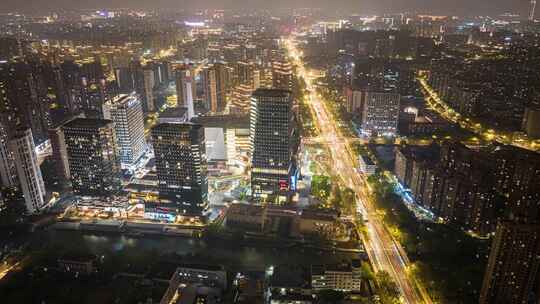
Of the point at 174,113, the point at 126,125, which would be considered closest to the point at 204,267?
the point at 126,125

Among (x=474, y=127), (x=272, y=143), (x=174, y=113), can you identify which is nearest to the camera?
(x=272, y=143)

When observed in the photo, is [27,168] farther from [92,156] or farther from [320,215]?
[320,215]

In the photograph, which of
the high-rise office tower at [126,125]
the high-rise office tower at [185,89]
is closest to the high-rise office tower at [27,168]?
the high-rise office tower at [126,125]

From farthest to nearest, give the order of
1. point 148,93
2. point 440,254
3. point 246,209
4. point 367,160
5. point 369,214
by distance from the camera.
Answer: point 148,93 < point 367,160 < point 369,214 < point 246,209 < point 440,254

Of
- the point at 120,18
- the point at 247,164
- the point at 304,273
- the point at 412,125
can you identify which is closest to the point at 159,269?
the point at 304,273

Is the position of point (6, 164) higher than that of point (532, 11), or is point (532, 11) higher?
point (532, 11)

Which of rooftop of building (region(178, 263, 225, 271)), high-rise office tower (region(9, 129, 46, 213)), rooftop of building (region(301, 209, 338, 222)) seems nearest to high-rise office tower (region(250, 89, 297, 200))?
rooftop of building (region(301, 209, 338, 222))

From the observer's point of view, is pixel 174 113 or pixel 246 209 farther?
pixel 174 113

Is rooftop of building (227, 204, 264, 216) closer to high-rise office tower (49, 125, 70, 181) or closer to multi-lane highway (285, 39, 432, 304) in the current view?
multi-lane highway (285, 39, 432, 304)
